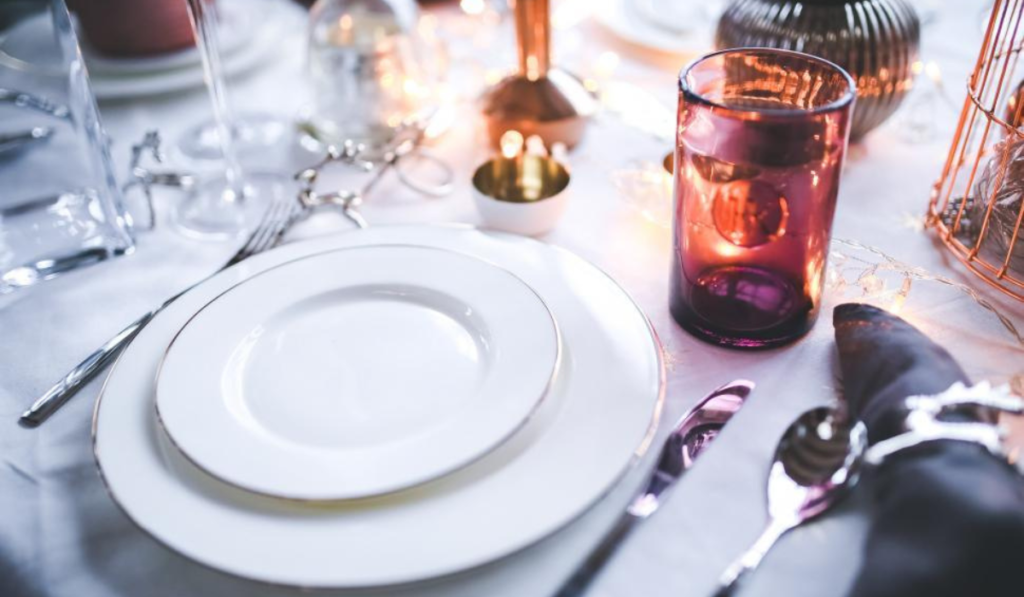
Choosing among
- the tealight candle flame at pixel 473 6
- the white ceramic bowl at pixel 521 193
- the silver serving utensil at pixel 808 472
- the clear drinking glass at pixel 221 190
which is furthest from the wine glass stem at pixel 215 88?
the silver serving utensil at pixel 808 472

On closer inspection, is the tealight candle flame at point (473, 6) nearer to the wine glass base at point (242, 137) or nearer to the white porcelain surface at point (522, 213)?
the wine glass base at point (242, 137)

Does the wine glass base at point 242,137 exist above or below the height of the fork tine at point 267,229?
above

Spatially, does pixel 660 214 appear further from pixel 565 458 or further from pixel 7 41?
pixel 7 41

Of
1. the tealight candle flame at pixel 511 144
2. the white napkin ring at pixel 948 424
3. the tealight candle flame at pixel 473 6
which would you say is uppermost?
the tealight candle flame at pixel 473 6

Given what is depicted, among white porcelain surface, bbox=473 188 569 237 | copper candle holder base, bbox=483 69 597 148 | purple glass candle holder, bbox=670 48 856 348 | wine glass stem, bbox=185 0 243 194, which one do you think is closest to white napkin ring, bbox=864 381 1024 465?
purple glass candle holder, bbox=670 48 856 348

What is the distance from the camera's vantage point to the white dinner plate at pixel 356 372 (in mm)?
391

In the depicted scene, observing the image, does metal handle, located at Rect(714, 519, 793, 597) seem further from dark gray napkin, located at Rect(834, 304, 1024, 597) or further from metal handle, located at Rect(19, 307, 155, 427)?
metal handle, located at Rect(19, 307, 155, 427)

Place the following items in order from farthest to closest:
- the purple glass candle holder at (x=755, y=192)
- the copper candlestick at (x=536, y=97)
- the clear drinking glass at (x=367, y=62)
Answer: the clear drinking glass at (x=367, y=62)
the copper candlestick at (x=536, y=97)
the purple glass candle holder at (x=755, y=192)

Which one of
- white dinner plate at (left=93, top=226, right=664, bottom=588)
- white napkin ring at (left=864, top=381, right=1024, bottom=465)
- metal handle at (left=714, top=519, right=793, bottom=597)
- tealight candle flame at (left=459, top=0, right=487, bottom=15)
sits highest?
tealight candle flame at (left=459, top=0, right=487, bottom=15)

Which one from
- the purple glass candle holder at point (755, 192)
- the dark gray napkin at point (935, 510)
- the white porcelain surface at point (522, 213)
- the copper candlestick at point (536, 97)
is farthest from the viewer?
the copper candlestick at point (536, 97)

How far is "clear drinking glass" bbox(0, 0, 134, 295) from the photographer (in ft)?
2.09

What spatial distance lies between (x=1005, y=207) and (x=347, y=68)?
0.63m

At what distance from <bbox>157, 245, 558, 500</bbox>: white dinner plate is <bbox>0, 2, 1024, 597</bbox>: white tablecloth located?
0.19ft

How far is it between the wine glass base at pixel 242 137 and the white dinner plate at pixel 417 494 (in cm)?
38
